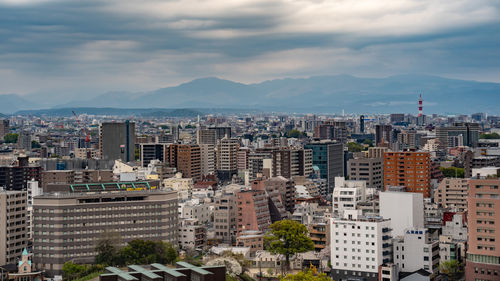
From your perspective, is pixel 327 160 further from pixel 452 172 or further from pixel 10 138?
pixel 10 138

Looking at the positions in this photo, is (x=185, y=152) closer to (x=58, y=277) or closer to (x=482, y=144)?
(x=58, y=277)

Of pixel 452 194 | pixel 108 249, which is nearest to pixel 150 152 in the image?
pixel 452 194

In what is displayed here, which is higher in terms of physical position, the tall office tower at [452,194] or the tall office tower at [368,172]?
the tall office tower at [368,172]

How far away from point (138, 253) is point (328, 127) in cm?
10738

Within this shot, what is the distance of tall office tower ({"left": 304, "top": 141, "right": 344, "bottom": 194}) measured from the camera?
84875 millimetres

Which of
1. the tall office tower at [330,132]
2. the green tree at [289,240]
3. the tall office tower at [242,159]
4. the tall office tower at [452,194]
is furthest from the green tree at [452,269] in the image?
the tall office tower at [330,132]

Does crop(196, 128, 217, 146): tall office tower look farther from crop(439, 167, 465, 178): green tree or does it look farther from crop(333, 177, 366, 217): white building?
crop(333, 177, 366, 217): white building

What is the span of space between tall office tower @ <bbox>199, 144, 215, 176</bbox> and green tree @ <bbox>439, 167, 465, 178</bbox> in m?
27.0

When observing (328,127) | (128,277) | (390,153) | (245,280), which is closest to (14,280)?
(245,280)

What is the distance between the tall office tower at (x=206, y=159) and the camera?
295 ft

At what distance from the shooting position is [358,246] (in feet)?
131

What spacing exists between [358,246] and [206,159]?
5168 centimetres

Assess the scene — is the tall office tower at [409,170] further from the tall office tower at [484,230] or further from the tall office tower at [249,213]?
the tall office tower at [484,230]

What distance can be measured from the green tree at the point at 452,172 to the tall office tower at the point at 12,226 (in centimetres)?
4651
